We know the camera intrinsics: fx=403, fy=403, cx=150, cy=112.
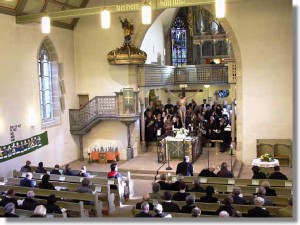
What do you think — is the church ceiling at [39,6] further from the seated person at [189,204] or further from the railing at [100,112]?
the seated person at [189,204]

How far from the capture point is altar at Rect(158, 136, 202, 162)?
50.9ft

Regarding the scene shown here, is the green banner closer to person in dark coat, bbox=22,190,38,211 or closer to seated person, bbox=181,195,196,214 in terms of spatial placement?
person in dark coat, bbox=22,190,38,211

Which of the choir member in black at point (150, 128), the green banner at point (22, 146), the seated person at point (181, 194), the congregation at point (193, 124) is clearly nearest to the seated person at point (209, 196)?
the seated person at point (181, 194)

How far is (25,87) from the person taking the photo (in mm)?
14828

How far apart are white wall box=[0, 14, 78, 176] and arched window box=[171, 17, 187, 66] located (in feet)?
29.2

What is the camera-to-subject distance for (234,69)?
16391 mm

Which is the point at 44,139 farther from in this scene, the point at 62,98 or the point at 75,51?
the point at 75,51

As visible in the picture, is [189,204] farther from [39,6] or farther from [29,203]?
[39,6]

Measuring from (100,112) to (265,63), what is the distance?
707cm

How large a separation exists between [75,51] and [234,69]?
7.11 m

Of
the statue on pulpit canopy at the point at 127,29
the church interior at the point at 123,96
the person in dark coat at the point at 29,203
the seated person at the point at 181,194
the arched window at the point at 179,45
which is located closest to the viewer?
the person in dark coat at the point at 29,203

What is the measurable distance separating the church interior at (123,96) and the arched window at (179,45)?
518 centimetres

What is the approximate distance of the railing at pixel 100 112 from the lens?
16875mm

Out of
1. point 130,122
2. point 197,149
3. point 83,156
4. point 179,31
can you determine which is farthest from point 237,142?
point 179,31
